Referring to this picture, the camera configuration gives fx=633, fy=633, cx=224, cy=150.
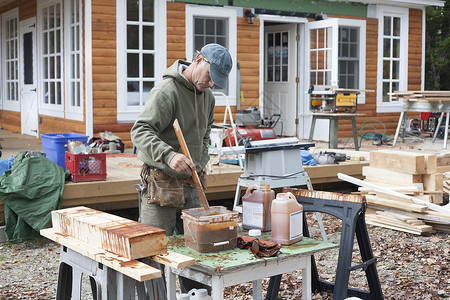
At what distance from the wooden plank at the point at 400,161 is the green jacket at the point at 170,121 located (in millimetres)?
3232

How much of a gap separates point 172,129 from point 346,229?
1.06 m

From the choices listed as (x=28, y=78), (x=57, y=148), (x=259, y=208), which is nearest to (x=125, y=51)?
(x=57, y=148)

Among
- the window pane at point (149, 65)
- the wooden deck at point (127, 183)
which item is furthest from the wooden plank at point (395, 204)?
the window pane at point (149, 65)

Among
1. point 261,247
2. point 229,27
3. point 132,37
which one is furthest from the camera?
point 229,27

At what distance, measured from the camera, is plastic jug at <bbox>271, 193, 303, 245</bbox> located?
295 cm

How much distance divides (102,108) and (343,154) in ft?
11.4

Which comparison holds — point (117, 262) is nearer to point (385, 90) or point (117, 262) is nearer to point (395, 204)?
point (395, 204)

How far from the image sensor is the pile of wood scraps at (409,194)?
19.7 feet

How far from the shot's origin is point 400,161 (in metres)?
6.36

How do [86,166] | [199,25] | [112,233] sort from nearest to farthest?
1. [112,233]
2. [86,166]
3. [199,25]

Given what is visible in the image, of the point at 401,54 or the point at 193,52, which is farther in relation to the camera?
the point at 401,54

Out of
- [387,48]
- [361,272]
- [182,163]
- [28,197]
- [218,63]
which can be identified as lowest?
[361,272]

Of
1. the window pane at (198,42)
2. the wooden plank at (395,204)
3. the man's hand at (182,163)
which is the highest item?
the window pane at (198,42)

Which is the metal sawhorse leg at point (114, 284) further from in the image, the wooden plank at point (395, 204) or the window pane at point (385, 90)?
the window pane at point (385, 90)
